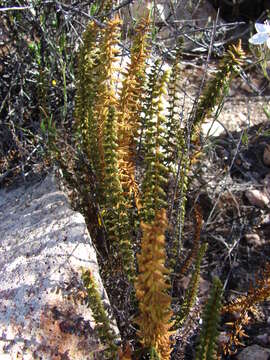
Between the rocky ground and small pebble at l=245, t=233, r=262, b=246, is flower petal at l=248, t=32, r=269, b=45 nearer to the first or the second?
the rocky ground

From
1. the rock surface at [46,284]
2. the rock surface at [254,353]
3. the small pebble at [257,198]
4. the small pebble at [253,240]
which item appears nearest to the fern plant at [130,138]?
the rock surface at [46,284]

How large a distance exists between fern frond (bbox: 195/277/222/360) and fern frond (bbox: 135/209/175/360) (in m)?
0.11

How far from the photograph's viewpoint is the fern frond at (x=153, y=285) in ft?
3.84

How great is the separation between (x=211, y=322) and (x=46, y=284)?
0.75 metres

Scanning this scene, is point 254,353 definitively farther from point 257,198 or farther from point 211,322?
point 257,198

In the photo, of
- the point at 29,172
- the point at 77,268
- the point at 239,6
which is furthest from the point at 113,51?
the point at 239,6

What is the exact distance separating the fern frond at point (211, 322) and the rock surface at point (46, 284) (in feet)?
1.58

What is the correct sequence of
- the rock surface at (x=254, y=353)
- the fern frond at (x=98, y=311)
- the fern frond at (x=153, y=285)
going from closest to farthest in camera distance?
the fern frond at (x=153, y=285)
the fern frond at (x=98, y=311)
the rock surface at (x=254, y=353)

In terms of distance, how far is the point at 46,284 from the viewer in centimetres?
183

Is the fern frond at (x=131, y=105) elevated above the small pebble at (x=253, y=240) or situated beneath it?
elevated above

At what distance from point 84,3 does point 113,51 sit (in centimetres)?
117

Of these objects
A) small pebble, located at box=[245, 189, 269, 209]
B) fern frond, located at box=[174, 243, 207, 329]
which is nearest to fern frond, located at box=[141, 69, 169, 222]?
fern frond, located at box=[174, 243, 207, 329]

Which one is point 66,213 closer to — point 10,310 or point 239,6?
point 10,310

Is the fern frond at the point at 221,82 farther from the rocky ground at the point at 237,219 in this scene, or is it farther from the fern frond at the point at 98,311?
the fern frond at the point at 98,311
